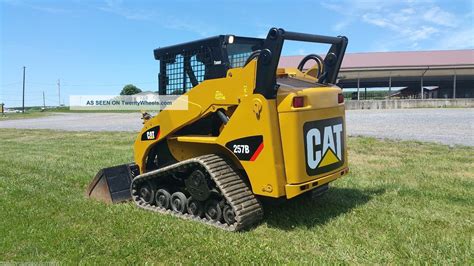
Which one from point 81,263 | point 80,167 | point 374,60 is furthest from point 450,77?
point 81,263

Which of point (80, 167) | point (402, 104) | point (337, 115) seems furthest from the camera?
point (402, 104)

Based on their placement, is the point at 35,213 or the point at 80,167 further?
the point at 80,167

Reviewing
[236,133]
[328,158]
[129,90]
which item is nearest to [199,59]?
[236,133]

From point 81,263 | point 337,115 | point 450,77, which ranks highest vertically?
point 450,77

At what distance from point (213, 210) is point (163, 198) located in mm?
892

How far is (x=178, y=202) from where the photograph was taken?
17.2 feet

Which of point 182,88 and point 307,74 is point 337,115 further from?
point 182,88

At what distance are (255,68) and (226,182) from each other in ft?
4.10

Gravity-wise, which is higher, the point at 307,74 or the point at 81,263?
the point at 307,74

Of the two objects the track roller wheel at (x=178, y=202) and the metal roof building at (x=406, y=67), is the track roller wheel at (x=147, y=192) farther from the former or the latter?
the metal roof building at (x=406, y=67)

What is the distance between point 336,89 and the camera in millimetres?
5008

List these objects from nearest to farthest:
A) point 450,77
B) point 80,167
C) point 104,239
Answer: point 104,239
point 80,167
point 450,77

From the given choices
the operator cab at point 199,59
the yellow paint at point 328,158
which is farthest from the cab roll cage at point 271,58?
the yellow paint at point 328,158

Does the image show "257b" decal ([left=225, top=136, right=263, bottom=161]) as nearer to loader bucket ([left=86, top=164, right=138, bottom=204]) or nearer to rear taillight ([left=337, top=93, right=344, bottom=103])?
rear taillight ([left=337, top=93, right=344, bottom=103])
